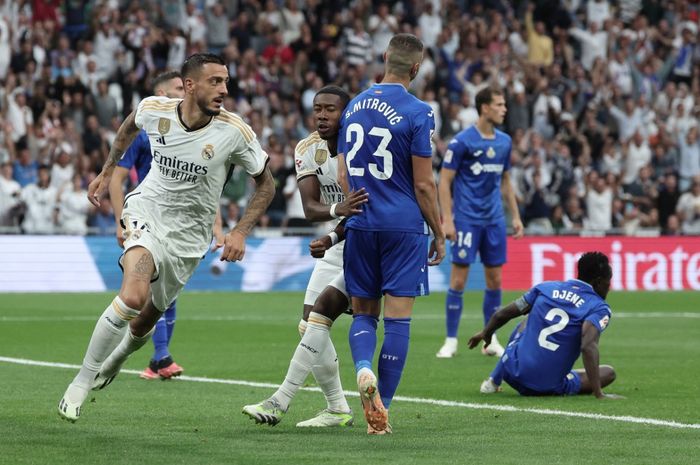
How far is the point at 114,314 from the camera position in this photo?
882cm

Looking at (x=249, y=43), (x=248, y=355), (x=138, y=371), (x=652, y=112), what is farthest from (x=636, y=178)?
(x=138, y=371)

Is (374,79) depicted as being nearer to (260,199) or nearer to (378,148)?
(260,199)

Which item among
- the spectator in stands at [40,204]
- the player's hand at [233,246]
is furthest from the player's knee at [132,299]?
the spectator in stands at [40,204]

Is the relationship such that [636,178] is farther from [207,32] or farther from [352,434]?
[352,434]

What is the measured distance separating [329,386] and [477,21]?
935 inches

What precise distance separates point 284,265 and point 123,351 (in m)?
15.4

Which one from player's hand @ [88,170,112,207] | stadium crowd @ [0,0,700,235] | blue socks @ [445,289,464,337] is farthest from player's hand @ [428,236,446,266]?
stadium crowd @ [0,0,700,235]

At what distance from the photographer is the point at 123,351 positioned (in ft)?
31.3

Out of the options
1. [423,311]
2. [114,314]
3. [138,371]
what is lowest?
[423,311]

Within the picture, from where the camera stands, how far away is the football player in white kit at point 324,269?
8914 millimetres

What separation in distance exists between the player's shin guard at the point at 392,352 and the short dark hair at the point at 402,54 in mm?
1613

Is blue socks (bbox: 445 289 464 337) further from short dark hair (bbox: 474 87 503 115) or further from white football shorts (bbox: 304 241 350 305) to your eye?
white football shorts (bbox: 304 241 350 305)

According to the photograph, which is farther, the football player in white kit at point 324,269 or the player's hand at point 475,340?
the player's hand at point 475,340

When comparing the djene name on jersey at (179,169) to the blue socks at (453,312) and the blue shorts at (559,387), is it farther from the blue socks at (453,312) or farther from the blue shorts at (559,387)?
the blue socks at (453,312)
